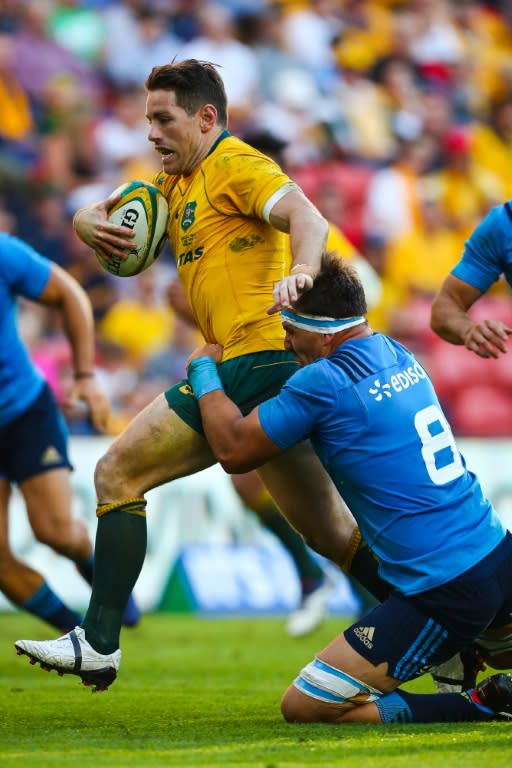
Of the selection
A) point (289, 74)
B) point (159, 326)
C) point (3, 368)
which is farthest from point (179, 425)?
point (289, 74)

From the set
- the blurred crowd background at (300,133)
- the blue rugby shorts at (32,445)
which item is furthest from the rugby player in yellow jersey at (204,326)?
the blurred crowd background at (300,133)

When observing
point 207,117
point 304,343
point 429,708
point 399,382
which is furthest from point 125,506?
point 207,117

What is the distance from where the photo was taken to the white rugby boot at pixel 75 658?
4.77m

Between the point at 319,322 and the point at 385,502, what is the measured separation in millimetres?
686

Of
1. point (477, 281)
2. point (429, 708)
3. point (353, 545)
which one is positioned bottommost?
point (429, 708)

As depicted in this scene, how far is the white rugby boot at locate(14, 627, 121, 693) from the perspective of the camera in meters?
4.77

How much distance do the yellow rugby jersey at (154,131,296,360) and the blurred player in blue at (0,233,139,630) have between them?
5.07 ft

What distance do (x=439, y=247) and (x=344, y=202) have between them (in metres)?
1.13

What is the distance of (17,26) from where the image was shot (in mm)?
13891

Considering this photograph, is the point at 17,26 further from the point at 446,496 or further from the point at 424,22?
the point at 446,496

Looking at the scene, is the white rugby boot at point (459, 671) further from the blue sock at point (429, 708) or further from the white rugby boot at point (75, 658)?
the white rugby boot at point (75, 658)

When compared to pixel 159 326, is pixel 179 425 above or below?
above

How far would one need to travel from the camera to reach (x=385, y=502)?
4672 millimetres

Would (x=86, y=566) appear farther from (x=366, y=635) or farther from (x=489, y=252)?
(x=489, y=252)
